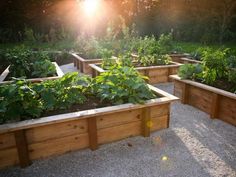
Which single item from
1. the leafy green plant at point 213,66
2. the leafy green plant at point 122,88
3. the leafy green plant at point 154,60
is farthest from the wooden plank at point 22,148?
the leafy green plant at point 154,60

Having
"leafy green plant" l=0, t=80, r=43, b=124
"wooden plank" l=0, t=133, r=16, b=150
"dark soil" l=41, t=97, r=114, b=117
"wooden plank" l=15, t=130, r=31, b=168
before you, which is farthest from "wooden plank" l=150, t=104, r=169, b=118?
"wooden plank" l=0, t=133, r=16, b=150

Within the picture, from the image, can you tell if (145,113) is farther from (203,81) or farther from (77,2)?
(77,2)

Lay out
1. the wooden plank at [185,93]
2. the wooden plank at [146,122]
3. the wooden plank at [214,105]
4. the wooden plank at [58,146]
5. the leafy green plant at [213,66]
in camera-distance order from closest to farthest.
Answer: the wooden plank at [58,146] → the wooden plank at [146,122] → the wooden plank at [214,105] → the leafy green plant at [213,66] → the wooden plank at [185,93]

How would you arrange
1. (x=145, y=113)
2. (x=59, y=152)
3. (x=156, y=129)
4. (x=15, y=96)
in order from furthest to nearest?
(x=156, y=129)
(x=145, y=113)
(x=59, y=152)
(x=15, y=96)

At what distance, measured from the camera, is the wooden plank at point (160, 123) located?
3.09 m

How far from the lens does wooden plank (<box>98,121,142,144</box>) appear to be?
9.13ft

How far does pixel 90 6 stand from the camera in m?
17.4

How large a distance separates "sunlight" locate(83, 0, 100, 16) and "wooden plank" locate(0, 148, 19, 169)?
51.4ft

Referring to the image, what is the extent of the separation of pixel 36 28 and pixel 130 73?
15.5 m

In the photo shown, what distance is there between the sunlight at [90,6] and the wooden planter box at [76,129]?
15.2 m

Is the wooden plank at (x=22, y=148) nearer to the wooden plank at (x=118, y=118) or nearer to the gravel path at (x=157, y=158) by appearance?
the gravel path at (x=157, y=158)

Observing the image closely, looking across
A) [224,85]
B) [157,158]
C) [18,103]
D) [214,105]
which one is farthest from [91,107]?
[224,85]

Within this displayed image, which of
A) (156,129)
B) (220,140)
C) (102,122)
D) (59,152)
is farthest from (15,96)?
(220,140)

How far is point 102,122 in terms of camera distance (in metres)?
2.73
